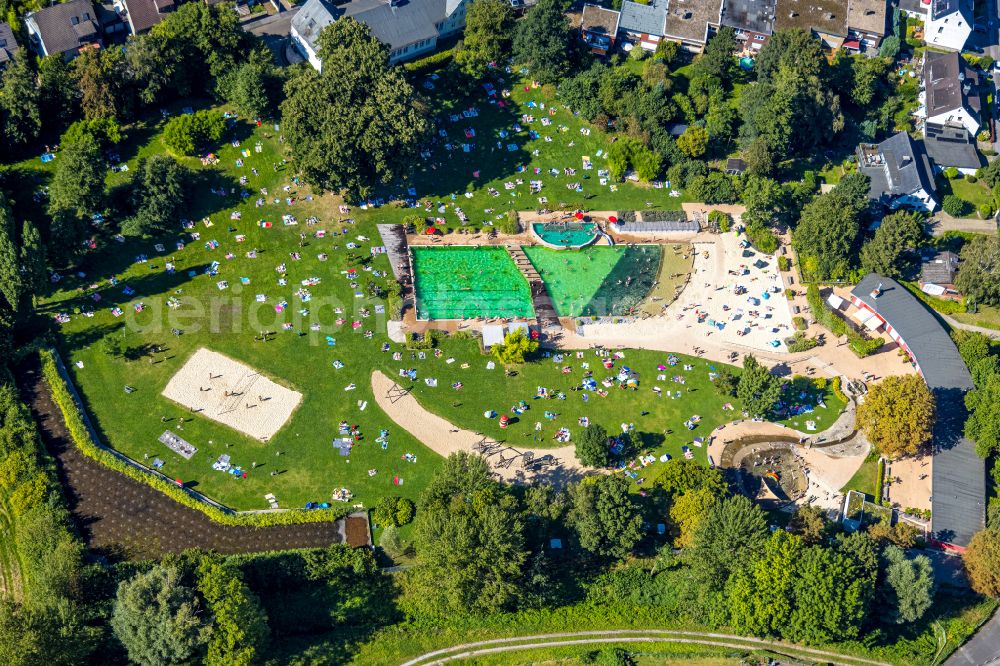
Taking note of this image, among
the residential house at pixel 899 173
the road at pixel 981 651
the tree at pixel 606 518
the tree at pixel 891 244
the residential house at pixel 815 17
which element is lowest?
the road at pixel 981 651

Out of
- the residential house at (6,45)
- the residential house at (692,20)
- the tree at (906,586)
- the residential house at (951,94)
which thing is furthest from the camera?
the residential house at (692,20)

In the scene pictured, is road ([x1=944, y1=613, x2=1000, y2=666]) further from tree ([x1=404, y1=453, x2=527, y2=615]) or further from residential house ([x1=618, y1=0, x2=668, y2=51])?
residential house ([x1=618, y1=0, x2=668, y2=51])

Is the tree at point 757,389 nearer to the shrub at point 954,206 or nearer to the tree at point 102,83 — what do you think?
the shrub at point 954,206

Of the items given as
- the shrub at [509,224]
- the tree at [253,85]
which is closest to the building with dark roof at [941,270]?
the shrub at [509,224]

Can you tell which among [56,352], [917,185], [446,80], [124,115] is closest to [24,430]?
[56,352]

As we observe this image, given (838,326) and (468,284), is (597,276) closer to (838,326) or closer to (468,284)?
(468,284)

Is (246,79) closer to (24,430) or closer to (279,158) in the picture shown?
(279,158)

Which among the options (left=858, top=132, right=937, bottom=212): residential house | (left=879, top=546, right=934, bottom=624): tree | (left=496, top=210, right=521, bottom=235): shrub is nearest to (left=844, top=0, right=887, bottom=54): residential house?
(left=858, top=132, right=937, bottom=212): residential house

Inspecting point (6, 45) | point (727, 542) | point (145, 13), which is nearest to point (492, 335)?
point (727, 542)
